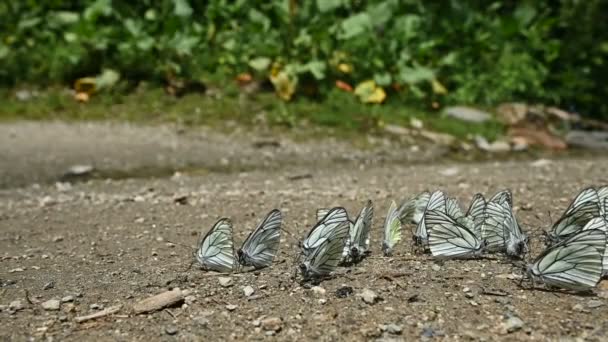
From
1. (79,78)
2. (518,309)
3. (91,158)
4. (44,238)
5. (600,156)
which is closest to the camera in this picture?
(518,309)

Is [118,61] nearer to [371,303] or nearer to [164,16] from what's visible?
[164,16]

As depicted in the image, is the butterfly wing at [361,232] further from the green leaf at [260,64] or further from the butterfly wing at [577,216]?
the green leaf at [260,64]

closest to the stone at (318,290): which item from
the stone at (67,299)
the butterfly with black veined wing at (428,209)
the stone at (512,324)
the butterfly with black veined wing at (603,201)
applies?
the butterfly with black veined wing at (428,209)

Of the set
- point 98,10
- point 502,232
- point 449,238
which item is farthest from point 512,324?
point 98,10

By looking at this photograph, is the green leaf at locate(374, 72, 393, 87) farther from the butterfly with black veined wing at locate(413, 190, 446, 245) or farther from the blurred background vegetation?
the butterfly with black veined wing at locate(413, 190, 446, 245)

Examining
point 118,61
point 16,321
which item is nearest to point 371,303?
point 16,321

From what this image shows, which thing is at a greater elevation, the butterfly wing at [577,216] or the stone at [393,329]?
the butterfly wing at [577,216]
